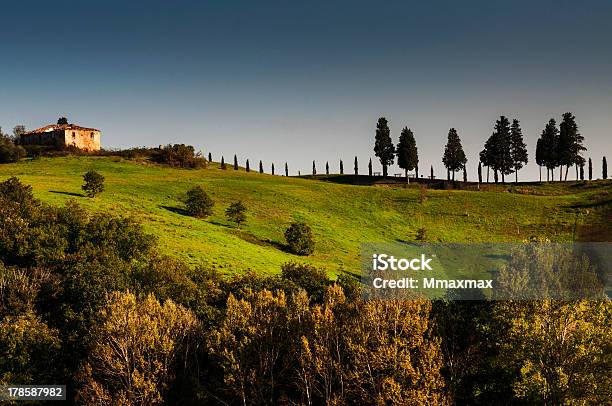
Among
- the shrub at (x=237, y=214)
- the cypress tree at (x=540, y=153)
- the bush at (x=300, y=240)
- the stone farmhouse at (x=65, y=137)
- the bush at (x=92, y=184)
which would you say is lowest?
the bush at (x=300, y=240)

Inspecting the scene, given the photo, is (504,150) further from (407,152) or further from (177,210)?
(177,210)

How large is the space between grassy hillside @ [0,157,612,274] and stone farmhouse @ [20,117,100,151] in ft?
66.3

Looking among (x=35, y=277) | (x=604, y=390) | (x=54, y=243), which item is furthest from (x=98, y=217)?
(x=604, y=390)

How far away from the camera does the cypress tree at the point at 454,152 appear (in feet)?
463

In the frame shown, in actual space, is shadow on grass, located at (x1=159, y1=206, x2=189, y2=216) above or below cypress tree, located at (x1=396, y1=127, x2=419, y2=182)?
below

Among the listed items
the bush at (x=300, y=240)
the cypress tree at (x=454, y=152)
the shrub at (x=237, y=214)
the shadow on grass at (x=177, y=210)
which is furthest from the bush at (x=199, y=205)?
the cypress tree at (x=454, y=152)

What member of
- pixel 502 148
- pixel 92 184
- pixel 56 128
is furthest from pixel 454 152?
pixel 56 128

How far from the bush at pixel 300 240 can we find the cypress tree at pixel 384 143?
254 feet

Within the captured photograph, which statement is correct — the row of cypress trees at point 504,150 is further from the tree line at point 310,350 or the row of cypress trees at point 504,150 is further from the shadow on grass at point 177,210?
the tree line at point 310,350

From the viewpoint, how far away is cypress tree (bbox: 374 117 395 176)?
143m

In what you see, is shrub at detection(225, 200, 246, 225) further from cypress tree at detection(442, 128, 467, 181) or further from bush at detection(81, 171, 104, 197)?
cypress tree at detection(442, 128, 467, 181)

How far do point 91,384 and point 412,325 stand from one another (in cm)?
1989

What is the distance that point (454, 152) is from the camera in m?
141

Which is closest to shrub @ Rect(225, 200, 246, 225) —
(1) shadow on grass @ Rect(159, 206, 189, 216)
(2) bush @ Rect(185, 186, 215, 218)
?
(2) bush @ Rect(185, 186, 215, 218)
